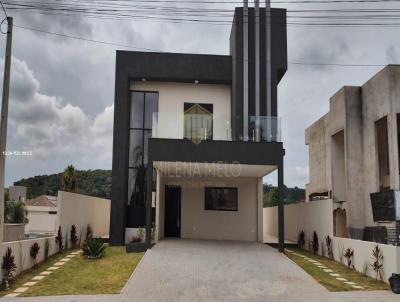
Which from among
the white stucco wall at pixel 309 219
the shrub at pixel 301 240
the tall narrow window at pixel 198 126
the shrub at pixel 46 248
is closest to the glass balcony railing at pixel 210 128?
the tall narrow window at pixel 198 126

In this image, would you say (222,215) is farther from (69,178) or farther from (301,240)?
(69,178)

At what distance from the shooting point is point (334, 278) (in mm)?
12242

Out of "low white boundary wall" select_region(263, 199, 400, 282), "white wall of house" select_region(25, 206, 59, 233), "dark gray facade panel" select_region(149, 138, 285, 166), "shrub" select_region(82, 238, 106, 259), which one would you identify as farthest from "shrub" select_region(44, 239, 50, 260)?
"white wall of house" select_region(25, 206, 59, 233)

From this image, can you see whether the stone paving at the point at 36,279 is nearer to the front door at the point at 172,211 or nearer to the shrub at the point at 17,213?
the front door at the point at 172,211

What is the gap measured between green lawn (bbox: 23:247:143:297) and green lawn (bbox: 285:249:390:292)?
5128 mm

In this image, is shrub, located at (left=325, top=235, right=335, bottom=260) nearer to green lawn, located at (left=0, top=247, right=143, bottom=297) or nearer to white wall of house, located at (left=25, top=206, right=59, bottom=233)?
green lawn, located at (left=0, top=247, right=143, bottom=297)

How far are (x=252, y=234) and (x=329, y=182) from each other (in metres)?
7.63

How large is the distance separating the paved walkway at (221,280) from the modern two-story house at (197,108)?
13.6ft

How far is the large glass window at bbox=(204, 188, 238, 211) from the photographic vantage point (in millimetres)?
19359

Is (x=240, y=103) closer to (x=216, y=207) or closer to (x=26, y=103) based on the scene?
(x=216, y=207)

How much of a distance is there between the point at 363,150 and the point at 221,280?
1217cm

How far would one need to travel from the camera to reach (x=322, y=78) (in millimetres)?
19000

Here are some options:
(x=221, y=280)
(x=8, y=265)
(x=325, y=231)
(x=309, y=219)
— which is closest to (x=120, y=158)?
(x=309, y=219)

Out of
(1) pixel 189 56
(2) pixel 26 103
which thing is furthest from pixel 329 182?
(2) pixel 26 103
